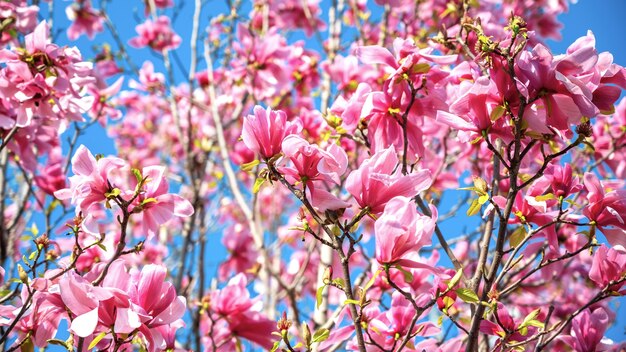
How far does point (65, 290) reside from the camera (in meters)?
1.27

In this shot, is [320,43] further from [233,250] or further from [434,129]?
[434,129]

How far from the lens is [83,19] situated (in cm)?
388

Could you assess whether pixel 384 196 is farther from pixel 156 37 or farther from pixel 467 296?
pixel 156 37

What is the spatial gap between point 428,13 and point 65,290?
3.23m

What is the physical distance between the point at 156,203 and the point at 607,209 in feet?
3.95

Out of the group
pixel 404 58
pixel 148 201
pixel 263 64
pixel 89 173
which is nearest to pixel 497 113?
pixel 404 58

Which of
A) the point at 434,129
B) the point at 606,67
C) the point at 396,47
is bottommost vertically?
the point at 606,67

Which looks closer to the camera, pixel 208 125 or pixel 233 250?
pixel 233 250

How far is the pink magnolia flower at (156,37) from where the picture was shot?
4.09 m

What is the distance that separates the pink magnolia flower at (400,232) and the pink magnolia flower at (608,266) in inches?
22.7

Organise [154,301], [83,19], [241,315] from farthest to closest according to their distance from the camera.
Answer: [83,19] → [241,315] → [154,301]

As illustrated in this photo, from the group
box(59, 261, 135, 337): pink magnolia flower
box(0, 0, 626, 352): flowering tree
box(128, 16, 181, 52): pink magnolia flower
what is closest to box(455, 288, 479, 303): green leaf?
box(0, 0, 626, 352): flowering tree

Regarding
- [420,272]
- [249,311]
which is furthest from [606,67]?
[249,311]

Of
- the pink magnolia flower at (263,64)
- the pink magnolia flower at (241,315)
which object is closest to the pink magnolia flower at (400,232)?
the pink magnolia flower at (241,315)
